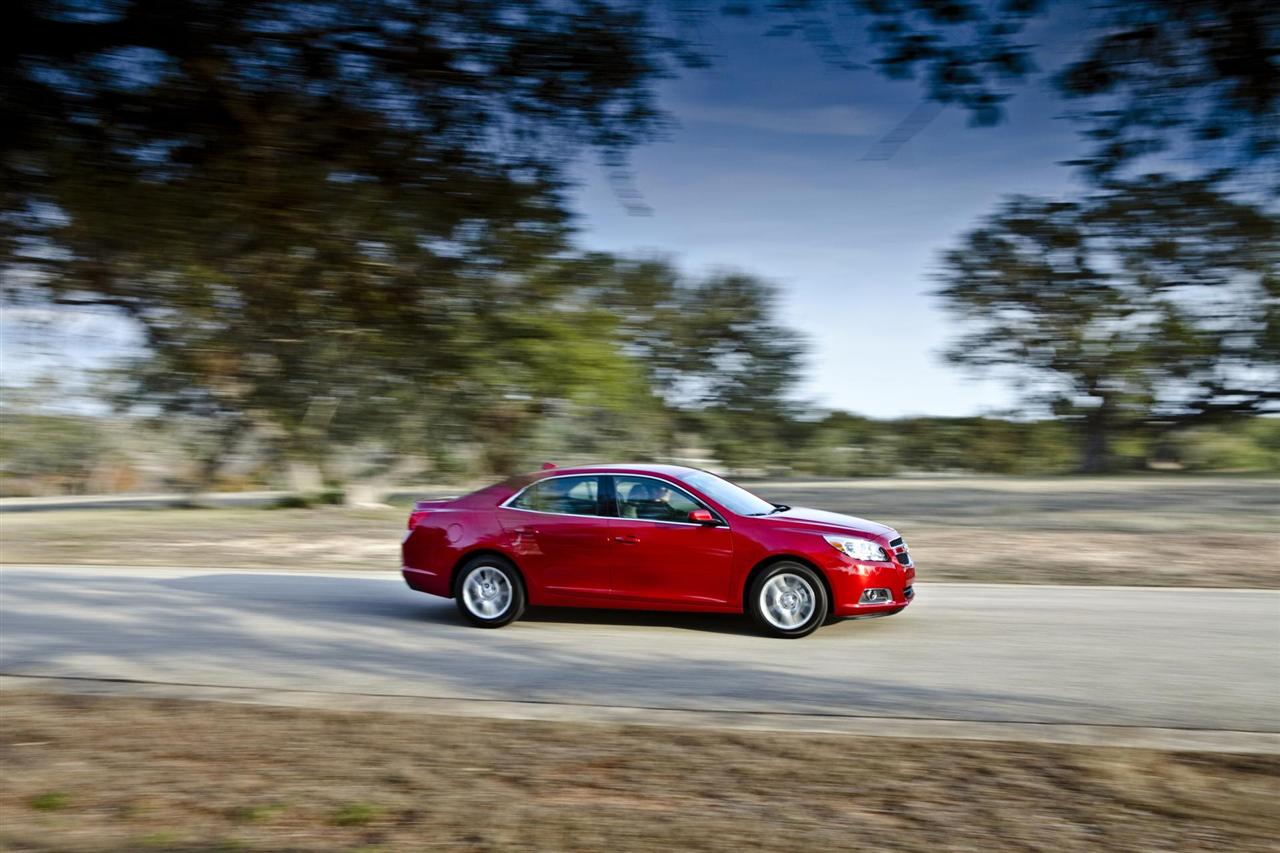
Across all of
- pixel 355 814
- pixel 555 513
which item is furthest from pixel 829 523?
pixel 355 814

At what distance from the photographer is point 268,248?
5.32 m

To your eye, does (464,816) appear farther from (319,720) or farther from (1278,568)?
(1278,568)

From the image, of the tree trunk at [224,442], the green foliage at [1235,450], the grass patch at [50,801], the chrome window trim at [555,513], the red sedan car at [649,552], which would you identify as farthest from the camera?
the green foliage at [1235,450]

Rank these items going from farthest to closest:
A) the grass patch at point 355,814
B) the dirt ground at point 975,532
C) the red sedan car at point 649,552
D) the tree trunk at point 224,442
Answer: the dirt ground at point 975,532, the red sedan car at point 649,552, the tree trunk at point 224,442, the grass patch at point 355,814

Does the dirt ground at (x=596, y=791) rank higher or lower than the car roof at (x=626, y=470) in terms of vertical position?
lower

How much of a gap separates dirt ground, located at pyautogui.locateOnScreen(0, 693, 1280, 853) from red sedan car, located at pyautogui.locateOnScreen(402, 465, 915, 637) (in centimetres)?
336

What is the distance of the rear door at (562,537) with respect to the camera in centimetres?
1028

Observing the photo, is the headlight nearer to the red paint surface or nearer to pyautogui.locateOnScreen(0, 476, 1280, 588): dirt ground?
the red paint surface

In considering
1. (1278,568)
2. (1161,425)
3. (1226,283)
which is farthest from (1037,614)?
(1161,425)

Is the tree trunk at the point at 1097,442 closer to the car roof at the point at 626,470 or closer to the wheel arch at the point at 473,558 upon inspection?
the car roof at the point at 626,470

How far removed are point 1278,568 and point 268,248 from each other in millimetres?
12776

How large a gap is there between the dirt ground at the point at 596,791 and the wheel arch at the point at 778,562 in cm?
333

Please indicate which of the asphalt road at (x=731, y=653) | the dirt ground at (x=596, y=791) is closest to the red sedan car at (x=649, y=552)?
the asphalt road at (x=731, y=653)

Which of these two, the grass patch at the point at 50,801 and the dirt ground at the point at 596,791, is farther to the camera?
the grass patch at the point at 50,801
